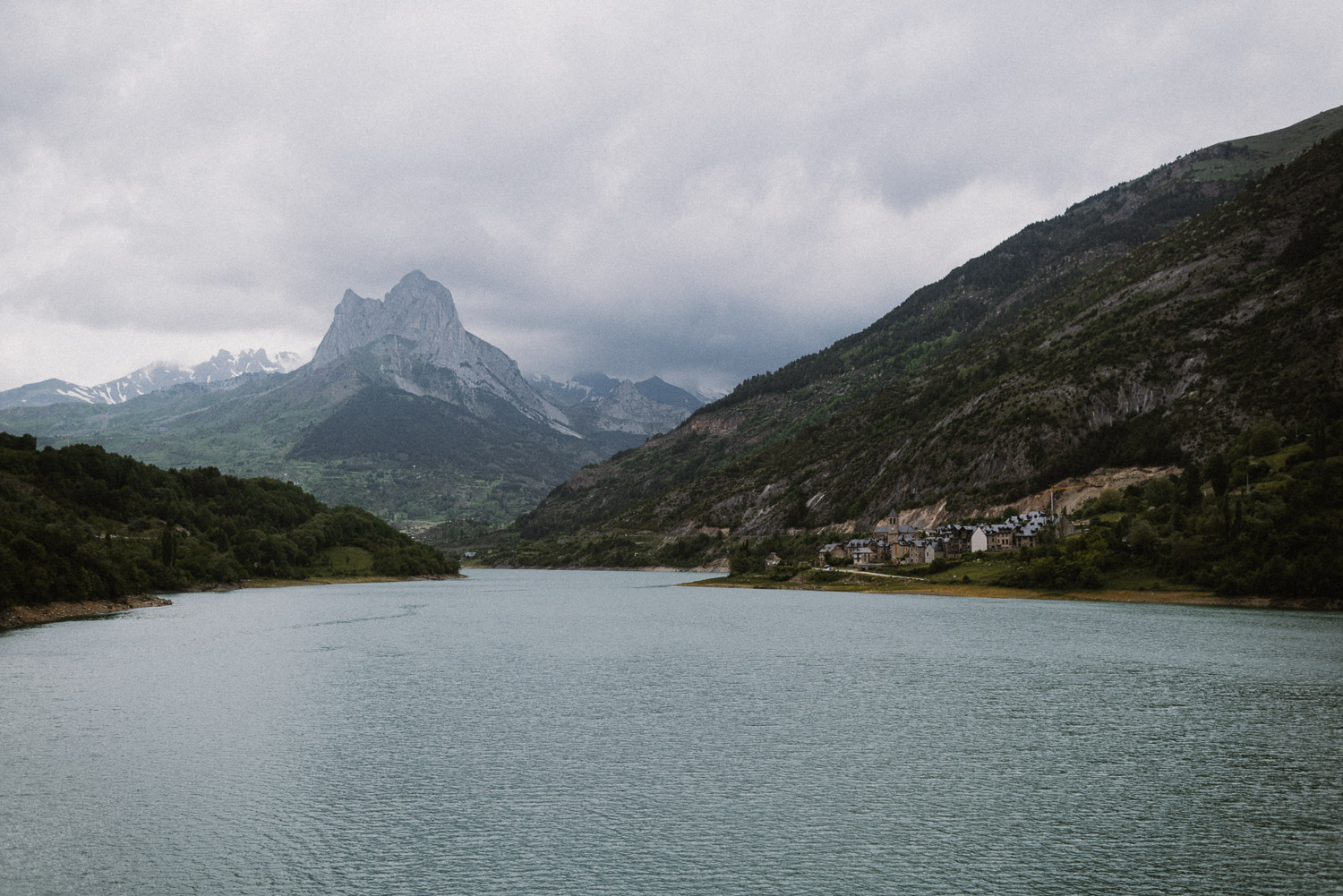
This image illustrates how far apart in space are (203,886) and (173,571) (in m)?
156

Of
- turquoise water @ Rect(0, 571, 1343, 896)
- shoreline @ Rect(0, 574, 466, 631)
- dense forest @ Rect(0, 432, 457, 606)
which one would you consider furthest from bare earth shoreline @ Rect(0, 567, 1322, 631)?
turquoise water @ Rect(0, 571, 1343, 896)

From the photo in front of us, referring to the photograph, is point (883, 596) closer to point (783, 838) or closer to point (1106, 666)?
point (1106, 666)

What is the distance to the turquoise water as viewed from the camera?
22.7m

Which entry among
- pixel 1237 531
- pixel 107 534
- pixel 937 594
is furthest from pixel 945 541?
pixel 107 534

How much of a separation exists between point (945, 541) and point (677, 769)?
149 m

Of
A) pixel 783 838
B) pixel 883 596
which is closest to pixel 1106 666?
pixel 783 838

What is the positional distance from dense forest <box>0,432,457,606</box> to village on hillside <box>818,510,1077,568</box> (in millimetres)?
128241

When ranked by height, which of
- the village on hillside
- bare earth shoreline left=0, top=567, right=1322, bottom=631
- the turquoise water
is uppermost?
the village on hillside

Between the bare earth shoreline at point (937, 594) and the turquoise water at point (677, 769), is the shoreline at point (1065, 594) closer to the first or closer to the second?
the bare earth shoreline at point (937, 594)

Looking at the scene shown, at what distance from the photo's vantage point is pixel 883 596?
466 feet

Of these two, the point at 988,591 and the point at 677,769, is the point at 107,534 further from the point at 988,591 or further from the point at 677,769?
the point at 988,591

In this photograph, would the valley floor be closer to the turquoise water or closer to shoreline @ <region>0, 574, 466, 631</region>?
the turquoise water

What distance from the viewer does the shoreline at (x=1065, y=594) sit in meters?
105

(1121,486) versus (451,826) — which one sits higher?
(1121,486)
